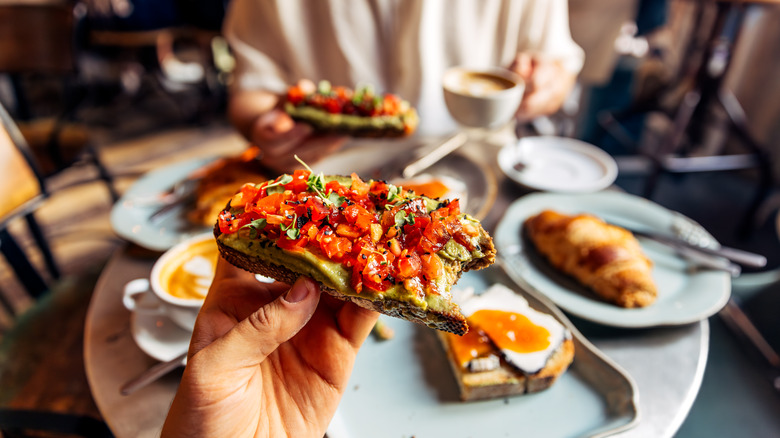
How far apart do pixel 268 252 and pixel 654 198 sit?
4835 mm

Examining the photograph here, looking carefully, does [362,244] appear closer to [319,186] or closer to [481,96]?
[319,186]

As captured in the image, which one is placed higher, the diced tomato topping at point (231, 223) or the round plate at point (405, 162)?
the diced tomato topping at point (231, 223)

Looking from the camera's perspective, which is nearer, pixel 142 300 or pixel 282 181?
pixel 282 181

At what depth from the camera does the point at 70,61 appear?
12.5 ft

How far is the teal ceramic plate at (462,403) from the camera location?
1.34m

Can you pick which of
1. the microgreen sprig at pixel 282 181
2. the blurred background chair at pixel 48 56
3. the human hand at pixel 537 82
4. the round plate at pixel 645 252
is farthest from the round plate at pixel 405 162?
the blurred background chair at pixel 48 56

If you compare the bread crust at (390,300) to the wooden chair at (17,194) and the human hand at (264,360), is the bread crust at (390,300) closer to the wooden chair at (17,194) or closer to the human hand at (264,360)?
the human hand at (264,360)

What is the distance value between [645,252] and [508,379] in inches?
43.2

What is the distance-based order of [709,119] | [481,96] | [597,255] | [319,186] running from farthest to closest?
[709,119] → [481,96] → [597,255] → [319,186]

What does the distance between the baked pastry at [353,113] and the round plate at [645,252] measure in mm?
865

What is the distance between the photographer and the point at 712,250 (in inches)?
74.9

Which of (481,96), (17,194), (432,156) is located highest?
(481,96)

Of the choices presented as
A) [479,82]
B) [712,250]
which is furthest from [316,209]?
[712,250]

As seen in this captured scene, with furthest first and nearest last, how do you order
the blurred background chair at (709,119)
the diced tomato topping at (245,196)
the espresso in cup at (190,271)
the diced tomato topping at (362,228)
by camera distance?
the blurred background chair at (709,119)
the espresso in cup at (190,271)
the diced tomato topping at (245,196)
the diced tomato topping at (362,228)
